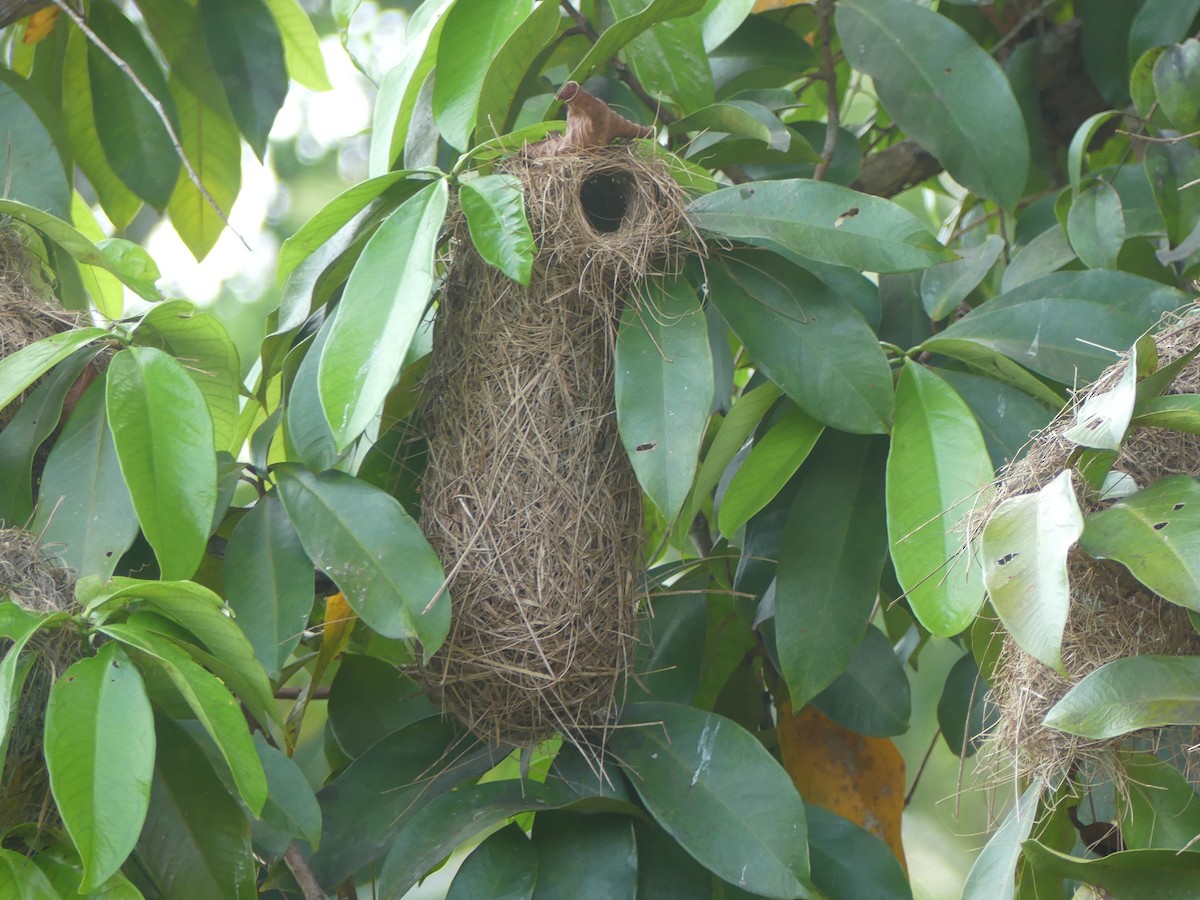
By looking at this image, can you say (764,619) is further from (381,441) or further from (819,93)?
(819,93)

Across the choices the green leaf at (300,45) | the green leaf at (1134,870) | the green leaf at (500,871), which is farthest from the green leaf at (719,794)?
the green leaf at (300,45)

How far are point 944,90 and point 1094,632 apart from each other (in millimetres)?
726

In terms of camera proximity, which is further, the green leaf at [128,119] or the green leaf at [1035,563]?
the green leaf at [128,119]

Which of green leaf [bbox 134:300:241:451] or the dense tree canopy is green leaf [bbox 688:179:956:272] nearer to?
the dense tree canopy

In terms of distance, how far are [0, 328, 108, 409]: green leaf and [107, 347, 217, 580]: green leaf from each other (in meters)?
0.04

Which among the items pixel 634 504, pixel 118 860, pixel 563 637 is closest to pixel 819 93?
pixel 634 504

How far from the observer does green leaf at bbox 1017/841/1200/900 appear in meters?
0.83

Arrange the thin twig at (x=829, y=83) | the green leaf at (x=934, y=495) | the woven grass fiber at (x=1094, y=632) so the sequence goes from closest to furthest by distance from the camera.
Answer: the woven grass fiber at (x=1094, y=632) → the green leaf at (x=934, y=495) → the thin twig at (x=829, y=83)

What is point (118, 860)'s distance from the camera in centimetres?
80

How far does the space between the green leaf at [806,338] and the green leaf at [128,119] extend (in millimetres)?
769

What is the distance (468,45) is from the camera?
1.17m

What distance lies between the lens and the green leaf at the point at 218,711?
0.87 metres

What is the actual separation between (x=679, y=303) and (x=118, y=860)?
0.66 metres

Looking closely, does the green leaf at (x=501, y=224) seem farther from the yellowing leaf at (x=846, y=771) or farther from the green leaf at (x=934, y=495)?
the yellowing leaf at (x=846, y=771)
